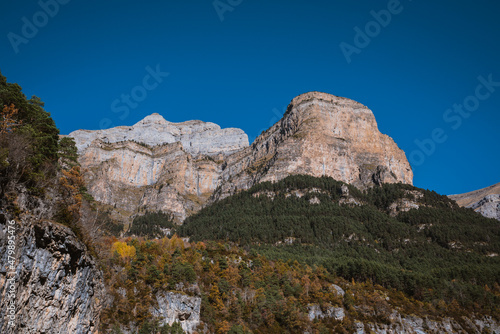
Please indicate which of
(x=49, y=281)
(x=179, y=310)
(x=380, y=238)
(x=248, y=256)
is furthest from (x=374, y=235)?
(x=49, y=281)

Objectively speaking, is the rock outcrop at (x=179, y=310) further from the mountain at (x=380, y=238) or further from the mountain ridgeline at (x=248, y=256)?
the mountain at (x=380, y=238)

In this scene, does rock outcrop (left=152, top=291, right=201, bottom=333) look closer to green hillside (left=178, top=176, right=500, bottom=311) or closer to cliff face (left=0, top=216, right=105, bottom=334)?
cliff face (left=0, top=216, right=105, bottom=334)

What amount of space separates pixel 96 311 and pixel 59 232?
1293 cm

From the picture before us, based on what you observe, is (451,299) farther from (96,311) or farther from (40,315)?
(40,315)

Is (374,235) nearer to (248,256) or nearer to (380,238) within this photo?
(380,238)

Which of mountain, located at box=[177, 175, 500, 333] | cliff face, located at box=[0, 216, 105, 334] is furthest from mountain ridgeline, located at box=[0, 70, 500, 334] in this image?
mountain, located at box=[177, 175, 500, 333]

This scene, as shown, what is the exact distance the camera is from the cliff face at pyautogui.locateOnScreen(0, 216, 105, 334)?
24.5 metres

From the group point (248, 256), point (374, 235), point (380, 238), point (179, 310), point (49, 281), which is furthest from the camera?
point (374, 235)

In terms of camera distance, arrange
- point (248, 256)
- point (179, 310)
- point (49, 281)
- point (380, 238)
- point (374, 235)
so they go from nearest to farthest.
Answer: point (49, 281), point (179, 310), point (248, 256), point (380, 238), point (374, 235)

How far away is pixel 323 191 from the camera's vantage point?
543 ft

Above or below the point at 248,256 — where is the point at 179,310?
below

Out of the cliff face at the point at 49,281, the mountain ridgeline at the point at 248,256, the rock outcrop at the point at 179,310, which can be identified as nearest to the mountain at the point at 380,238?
the mountain ridgeline at the point at 248,256

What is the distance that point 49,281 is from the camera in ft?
92.8

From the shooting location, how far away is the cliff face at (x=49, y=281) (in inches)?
964
